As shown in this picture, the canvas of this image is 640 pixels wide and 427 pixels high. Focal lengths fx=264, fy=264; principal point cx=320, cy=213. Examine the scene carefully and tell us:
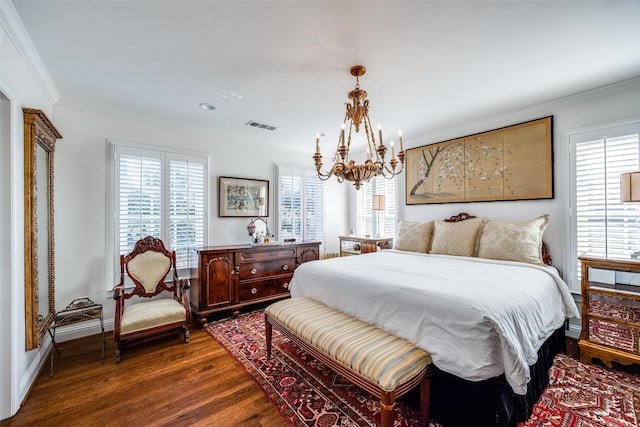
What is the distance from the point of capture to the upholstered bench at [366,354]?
1478 millimetres

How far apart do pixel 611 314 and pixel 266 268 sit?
148 inches

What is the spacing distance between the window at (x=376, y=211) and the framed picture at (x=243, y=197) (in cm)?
200

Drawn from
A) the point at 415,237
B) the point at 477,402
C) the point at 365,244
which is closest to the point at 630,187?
the point at 415,237

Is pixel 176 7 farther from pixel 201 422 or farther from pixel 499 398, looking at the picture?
pixel 499 398

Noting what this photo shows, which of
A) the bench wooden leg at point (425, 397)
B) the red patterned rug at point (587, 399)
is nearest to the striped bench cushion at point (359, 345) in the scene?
the bench wooden leg at point (425, 397)

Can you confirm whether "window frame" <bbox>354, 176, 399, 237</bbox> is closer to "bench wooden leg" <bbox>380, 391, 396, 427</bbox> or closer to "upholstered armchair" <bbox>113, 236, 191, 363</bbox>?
"upholstered armchair" <bbox>113, 236, 191, 363</bbox>

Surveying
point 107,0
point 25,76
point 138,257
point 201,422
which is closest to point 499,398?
point 201,422

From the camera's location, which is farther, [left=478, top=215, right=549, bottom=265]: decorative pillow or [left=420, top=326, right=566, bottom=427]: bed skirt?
[left=478, top=215, right=549, bottom=265]: decorative pillow

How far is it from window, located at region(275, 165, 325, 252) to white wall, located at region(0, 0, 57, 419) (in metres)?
3.11

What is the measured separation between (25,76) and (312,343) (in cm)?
319

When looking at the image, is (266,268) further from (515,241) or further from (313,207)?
(515,241)

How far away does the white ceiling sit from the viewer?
5.70 feet

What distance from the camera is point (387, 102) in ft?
10.3

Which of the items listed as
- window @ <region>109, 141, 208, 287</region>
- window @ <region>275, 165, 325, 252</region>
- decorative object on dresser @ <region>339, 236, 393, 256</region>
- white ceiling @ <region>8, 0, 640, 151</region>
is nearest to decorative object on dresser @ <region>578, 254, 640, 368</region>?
white ceiling @ <region>8, 0, 640, 151</region>
